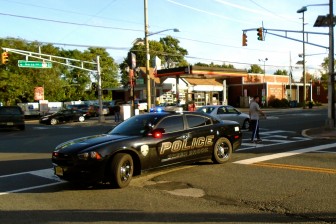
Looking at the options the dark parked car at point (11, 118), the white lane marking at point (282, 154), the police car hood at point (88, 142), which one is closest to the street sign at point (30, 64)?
the dark parked car at point (11, 118)

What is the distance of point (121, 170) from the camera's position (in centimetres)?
812

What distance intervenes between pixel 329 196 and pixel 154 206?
296cm

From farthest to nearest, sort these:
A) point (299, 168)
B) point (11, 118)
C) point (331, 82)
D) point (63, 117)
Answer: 1. point (63, 117)
2. point (11, 118)
3. point (331, 82)
4. point (299, 168)

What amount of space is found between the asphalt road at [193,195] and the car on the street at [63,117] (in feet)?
80.2

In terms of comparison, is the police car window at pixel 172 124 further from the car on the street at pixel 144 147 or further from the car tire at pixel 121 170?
the car tire at pixel 121 170

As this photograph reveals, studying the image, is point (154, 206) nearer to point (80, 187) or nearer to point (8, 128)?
point (80, 187)

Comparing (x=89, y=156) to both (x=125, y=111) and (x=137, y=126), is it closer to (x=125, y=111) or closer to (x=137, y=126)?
(x=137, y=126)

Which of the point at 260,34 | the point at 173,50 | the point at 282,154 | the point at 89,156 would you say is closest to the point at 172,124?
the point at 89,156

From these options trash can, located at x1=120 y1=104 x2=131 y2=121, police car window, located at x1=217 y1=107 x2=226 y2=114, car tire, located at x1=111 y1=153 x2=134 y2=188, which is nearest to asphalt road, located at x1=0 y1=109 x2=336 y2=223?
car tire, located at x1=111 y1=153 x2=134 y2=188

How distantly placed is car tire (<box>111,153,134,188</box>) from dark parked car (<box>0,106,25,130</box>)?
829 inches

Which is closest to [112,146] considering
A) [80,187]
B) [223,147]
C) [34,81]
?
[80,187]

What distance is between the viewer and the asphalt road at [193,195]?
6.11 metres

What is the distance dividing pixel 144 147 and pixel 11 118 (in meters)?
21.0

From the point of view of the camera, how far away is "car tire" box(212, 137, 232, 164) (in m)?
10.5
